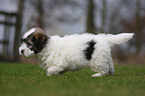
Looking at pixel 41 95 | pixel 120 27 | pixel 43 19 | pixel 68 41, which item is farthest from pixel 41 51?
pixel 120 27

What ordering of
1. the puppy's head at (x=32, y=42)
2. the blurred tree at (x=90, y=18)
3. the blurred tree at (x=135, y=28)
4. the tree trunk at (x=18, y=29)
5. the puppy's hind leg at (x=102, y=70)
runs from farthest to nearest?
the blurred tree at (x=135, y=28) → the blurred tree at (x=90, y=18) → the tree trunk at (x=18, y=29) → the puppy's hind leg at (x=102, y=70) → the puppy's head at (x=32, y=42)

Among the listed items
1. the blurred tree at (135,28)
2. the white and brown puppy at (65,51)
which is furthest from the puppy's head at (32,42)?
the blurred tree at (135,28)

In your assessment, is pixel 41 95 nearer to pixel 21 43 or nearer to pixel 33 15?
pixel 21 43

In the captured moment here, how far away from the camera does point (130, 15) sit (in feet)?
90.0

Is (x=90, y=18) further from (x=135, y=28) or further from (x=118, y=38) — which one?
(x=135, y=28)

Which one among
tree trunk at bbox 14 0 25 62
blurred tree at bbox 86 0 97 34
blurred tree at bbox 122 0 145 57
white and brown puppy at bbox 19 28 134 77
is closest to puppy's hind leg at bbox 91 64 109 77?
white and brown puppy at bbox 19 28 134 77

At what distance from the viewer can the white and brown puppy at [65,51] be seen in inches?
187

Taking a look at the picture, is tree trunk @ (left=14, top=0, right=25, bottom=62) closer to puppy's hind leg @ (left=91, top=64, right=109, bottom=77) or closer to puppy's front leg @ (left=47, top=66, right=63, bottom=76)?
puppy's front leg @ (left=47, top=66, right=63, bottom=76)

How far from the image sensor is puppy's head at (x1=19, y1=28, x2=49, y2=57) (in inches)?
186

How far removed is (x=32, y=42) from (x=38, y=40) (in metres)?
0.13

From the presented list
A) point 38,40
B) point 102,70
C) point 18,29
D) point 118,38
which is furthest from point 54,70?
point 18,29

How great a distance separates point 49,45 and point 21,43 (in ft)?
1.92

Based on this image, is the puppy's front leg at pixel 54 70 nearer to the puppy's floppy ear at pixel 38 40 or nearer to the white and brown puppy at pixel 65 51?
the white and brown puppy at pixel 65 51

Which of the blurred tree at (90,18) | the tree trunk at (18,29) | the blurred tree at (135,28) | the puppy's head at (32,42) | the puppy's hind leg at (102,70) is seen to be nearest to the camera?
the puppy's head at (32,42)
